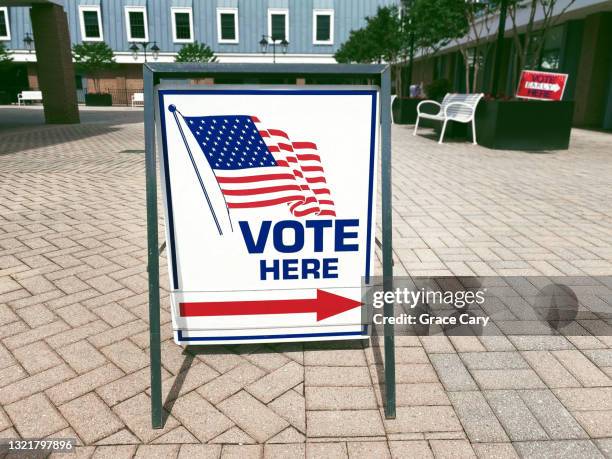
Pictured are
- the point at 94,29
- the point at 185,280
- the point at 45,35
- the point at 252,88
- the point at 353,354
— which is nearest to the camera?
the point at 252,88

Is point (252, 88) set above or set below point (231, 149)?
above

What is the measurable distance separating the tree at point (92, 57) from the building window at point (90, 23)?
10.6 ft

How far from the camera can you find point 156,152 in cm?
197

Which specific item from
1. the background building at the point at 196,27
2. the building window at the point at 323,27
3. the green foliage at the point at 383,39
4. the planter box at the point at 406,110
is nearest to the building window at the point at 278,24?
the background building at the point at 196,27

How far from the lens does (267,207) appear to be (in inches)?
86.1

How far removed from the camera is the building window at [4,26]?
128 feet

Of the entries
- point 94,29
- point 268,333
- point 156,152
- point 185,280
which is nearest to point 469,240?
point 268,333

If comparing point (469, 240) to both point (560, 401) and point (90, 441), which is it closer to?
point (560, 401)

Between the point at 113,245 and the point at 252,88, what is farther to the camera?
the point at 113,245

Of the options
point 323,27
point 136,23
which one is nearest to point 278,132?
point 323,27

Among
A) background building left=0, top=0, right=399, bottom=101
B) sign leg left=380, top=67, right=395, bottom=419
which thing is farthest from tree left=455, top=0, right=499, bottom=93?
background building left=0, top=0, right=399, bottom=101

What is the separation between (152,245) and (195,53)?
37588 millimetres

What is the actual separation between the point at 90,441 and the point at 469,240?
3424mm

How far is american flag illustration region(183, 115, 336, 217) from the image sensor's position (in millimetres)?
2074
